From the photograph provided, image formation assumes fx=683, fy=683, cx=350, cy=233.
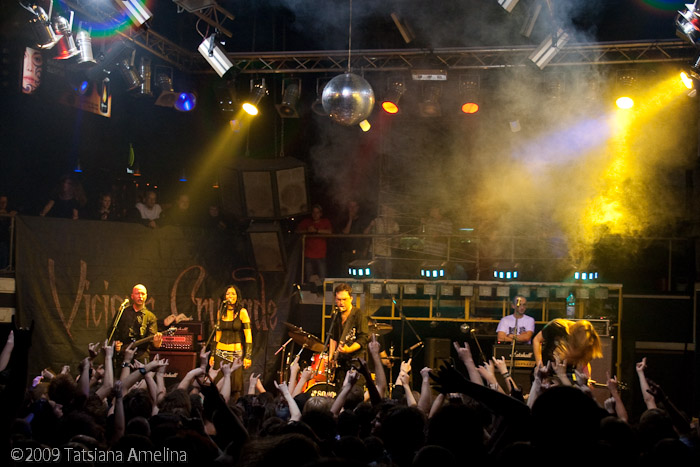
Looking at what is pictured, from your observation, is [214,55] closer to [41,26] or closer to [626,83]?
[41,26]

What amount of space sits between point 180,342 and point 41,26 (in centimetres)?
468

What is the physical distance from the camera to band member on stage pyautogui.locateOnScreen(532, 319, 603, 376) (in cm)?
602

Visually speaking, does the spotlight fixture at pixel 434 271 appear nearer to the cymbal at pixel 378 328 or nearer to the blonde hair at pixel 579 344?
the cymbal at pixel 378 328

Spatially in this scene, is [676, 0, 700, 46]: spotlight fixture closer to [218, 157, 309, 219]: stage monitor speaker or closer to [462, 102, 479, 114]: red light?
[462, 102, 479, 114]: red light

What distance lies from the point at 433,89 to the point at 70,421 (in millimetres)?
8709

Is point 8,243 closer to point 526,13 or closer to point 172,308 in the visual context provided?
point 172,308

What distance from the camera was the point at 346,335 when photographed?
862 centimetres

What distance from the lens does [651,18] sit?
A: 404 inches

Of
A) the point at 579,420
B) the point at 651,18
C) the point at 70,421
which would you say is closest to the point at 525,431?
the point at 579,420

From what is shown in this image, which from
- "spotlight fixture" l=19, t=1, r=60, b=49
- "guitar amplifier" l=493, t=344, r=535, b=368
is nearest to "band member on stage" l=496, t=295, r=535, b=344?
"guitar amplifier" l=493, t=344, r=535, b=368

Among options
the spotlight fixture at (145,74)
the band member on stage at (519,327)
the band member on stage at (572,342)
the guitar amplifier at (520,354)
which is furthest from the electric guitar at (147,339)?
the band member on stage at (572,342)

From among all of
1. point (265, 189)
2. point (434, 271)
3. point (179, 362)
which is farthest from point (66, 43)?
point (434, 271)

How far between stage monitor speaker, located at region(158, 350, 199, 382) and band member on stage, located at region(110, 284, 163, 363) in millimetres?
418

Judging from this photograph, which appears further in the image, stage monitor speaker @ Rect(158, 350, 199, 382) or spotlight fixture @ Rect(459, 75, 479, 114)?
spotlight fixture @ Rect(459, 75, 479, 114)
